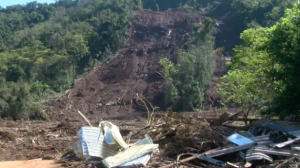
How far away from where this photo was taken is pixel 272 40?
31.6ft

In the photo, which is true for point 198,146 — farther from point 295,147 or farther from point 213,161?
point 295,147

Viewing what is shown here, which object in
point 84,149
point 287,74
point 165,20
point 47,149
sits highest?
point 165,20

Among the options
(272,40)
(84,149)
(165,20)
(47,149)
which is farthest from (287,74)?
(165,20)

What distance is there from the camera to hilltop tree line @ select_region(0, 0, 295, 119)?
27359 mm

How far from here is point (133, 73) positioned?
36562 millimetres

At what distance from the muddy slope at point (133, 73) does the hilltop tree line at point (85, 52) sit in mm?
1388

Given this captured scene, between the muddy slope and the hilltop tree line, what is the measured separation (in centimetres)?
139

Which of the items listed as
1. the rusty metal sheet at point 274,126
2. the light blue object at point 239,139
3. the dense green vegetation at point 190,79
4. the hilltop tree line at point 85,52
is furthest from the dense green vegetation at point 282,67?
the dense green vegetation at point 190,79

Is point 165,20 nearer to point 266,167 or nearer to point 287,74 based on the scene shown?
point 287,74

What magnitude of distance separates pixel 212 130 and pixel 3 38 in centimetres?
4388

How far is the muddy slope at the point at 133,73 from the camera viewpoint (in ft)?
99.8

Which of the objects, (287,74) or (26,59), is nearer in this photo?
(287,74)

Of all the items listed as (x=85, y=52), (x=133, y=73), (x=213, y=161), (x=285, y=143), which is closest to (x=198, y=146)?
(x=213, y=161)

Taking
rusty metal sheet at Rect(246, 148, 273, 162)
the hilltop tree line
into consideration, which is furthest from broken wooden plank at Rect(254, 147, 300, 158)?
the hilltop tree line
